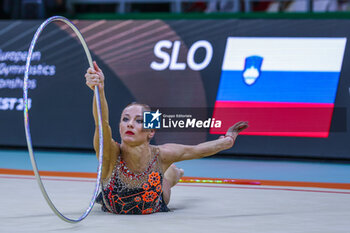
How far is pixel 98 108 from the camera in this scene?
4.78 m

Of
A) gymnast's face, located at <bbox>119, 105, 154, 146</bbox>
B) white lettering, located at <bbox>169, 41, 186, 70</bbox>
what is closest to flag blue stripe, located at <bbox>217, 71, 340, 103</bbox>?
white lettering, located at <bbox>169, 41, 186, 70</bbox>

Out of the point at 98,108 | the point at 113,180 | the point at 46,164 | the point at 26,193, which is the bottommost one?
the point at 46,164

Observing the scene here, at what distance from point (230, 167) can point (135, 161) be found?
371 centimetres

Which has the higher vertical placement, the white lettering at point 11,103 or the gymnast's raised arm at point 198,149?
the gymnast's raised arm at point 198,149

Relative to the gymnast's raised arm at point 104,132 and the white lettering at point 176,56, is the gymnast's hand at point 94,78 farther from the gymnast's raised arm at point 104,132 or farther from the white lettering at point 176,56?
the white lettering at point 176,56

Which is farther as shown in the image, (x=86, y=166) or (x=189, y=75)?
(x=189, y=75)

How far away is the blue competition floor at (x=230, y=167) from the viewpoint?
7.66 meters

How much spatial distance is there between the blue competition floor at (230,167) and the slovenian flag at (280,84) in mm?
474

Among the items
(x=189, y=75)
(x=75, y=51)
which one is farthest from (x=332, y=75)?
(x=75, y=51)

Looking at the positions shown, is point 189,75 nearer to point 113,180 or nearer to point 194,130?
point 194,130

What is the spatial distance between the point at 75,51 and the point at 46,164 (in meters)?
1.90

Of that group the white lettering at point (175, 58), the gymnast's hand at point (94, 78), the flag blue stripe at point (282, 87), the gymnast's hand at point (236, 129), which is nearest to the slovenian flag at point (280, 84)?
the flag blue stripe at point (282, 87)

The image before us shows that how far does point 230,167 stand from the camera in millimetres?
8461

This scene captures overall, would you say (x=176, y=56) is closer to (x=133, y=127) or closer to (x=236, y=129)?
(x=236, y=129)
